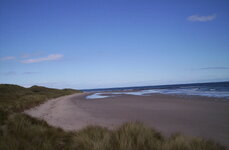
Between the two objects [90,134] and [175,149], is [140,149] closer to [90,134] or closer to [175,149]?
[175,149]

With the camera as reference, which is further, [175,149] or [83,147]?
[83,147]

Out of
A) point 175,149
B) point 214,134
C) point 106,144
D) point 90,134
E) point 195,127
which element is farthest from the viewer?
point 195,127

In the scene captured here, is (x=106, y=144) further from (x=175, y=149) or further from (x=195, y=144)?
(x=195, y=144)

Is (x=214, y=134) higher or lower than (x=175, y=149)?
lower

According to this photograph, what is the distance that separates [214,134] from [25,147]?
6257 millimetres

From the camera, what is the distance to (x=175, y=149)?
332 centimetres

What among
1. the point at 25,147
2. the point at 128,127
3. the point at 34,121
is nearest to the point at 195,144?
the point at 128,127

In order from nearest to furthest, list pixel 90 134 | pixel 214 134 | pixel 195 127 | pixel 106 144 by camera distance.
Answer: pixel 106 144 → pixel 90 134 → pixel 214 134 → pixel 195 127

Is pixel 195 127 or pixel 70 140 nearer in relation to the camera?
pixel 70 140

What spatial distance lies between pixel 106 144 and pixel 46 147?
4.39ft

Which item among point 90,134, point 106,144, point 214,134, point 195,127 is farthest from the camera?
point 195,127

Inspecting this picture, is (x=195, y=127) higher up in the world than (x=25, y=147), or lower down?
lower down

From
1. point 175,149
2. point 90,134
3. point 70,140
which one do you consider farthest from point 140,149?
point 70,140

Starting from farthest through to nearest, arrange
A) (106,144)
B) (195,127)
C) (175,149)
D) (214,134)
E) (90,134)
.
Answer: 1. (195,127)
2. (214,134)
3. (90,134)
4. (106,144)
5. (175,149)
